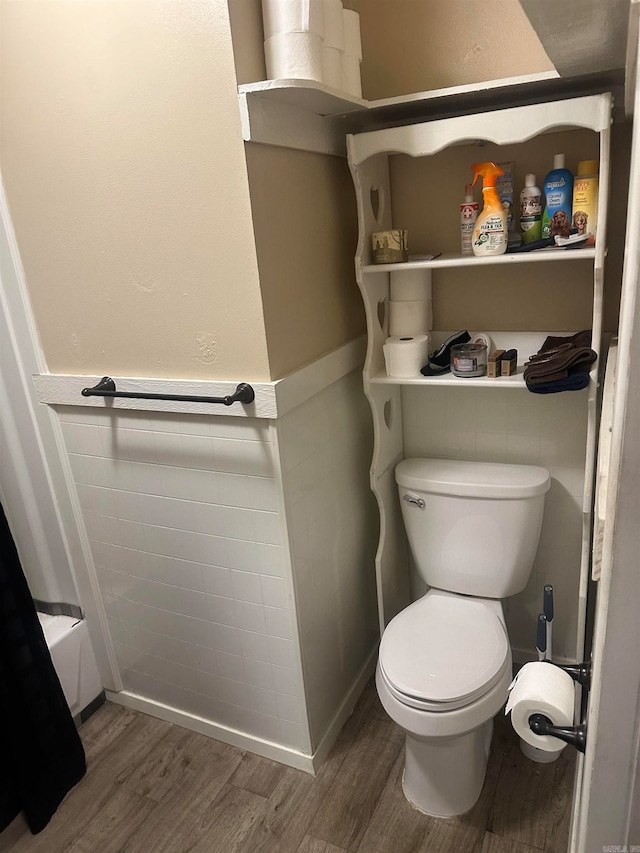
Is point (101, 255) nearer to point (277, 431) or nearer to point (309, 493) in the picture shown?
point (277, 431)

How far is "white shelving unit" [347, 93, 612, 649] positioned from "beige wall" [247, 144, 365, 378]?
0.30 feet

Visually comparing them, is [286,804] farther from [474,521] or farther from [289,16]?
[289,16]

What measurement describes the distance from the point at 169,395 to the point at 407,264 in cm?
71

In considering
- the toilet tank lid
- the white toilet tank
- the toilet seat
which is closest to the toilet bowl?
the toilet seat

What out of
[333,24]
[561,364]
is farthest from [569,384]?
[333,24]

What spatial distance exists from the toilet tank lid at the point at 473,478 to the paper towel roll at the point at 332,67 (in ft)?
3.52

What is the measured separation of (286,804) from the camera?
1.67 meters

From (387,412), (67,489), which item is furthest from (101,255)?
(387,412)

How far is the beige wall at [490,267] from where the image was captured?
1608 mm

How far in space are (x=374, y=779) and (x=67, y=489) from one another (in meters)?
1.26

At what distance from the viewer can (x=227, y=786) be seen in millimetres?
1737

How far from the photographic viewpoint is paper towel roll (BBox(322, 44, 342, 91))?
1.39 meters

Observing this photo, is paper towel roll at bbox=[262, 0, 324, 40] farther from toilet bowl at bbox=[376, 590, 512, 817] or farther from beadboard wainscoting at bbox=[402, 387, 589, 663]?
toilet bowl at bbox=[376, 590, 512, 817]

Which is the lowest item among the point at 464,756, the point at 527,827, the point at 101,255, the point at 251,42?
the point at 527,827
